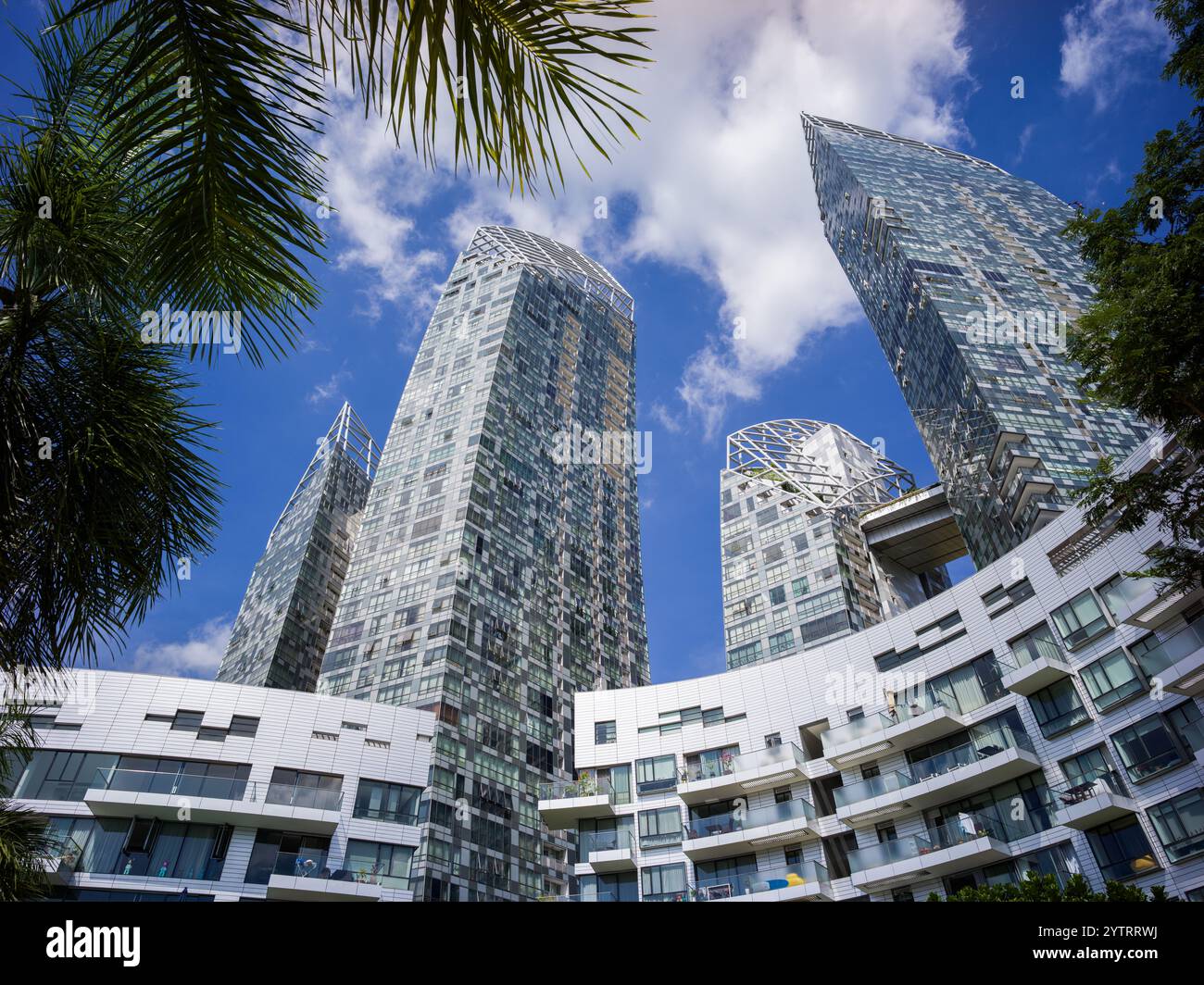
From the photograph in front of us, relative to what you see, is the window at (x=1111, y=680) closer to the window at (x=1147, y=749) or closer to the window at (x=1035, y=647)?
the window at (x=1147, y=749)

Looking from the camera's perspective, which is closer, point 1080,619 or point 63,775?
point 1080,619

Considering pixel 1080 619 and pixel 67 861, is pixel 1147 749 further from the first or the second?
pixel 67 861

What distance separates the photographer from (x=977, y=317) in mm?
86875

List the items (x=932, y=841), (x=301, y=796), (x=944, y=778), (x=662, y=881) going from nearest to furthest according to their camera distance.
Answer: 1. (x=932, y=841)
2. (x=944, y=778)
3. (x=662, y=881)
4. (x=301, y=796)

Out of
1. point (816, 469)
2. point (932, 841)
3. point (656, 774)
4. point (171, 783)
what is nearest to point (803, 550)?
point (816, 469)

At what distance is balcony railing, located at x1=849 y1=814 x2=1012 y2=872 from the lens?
3481 centimetres

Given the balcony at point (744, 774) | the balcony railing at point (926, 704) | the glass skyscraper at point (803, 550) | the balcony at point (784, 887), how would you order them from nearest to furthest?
the balcony at point (784, 887) → the balcony railing at point (926, 704) → the balcony at point (744, 774) → the glass skyscraper at point (803, 550)

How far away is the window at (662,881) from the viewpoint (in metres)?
42.7

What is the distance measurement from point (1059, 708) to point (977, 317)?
60.9m

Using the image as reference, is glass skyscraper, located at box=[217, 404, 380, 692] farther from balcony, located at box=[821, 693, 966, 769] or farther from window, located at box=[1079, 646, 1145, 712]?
window, located at box=[1079, 646, 1145, 712]

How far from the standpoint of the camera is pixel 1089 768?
33969mm

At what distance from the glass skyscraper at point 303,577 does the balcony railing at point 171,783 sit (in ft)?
163

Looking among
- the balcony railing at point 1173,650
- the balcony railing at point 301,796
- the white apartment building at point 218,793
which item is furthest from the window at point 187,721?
the balcony railing at point 1173,650
